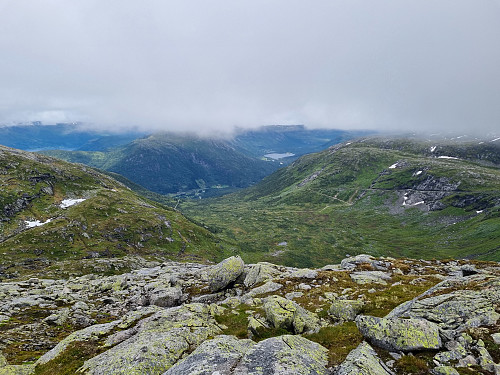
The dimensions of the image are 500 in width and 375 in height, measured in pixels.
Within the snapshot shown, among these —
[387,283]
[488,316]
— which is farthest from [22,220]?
[488,316]

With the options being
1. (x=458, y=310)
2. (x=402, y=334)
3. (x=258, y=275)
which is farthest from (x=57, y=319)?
(x=458, y=310)

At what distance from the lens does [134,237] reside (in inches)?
7210

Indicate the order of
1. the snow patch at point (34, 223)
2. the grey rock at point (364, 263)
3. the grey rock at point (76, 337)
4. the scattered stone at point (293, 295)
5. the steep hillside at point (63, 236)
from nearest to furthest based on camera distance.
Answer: the grey rock at point (76, 337), the scattered stone at point (293, 295), the grey rock at point (364, 263), the steep hillside at point (63, 236), the snow patch at point (34, 223)

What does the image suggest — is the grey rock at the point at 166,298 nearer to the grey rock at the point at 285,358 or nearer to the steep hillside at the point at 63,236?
the grey rock at the point at 285,358

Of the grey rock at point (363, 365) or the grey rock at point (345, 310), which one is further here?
the grey rock at point (345, 310)

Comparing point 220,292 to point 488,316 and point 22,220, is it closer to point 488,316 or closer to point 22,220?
point 488,316

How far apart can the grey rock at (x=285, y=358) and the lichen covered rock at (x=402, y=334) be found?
3798 millimetres

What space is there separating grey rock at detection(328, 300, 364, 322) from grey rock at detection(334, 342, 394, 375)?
9.63m

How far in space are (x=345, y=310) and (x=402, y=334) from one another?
375 inches

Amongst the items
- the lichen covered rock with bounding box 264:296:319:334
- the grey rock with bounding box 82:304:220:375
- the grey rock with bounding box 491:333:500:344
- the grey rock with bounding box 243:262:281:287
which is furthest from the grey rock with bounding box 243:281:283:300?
the grey rock with bounding box 491:333:500:344

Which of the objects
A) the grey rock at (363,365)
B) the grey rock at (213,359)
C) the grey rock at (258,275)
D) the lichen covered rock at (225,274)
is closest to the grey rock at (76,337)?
the grey rock at (213,359)

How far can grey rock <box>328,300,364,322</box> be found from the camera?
25.9 m

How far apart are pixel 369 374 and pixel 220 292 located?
1277 inches

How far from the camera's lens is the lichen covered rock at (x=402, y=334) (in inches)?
664
